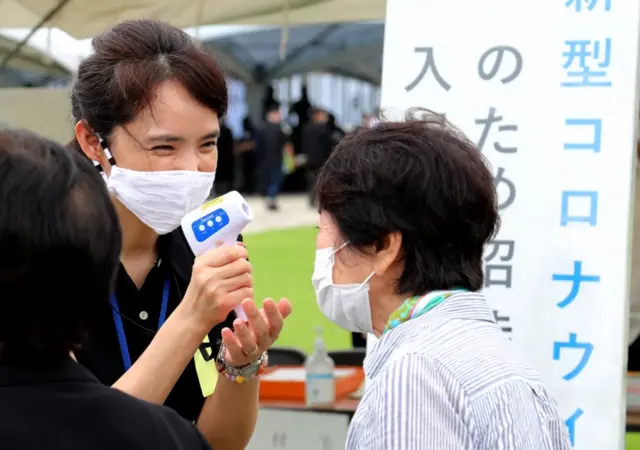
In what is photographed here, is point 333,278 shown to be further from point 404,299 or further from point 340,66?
point 340,66

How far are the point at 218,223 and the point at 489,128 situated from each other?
1.75 metres

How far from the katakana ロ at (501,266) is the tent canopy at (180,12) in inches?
84.4

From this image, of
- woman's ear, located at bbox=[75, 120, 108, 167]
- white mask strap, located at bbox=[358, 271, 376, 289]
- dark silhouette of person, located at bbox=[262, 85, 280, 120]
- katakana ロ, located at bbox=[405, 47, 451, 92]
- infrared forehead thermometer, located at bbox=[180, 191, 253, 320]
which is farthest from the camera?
dark silhouette of person, located at bbox=[262, 85, 280, 120]

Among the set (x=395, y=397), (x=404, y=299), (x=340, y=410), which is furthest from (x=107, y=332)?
(x=340, y=410)

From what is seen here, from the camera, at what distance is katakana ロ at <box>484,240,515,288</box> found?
3.40 meters

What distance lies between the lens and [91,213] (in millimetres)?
1275

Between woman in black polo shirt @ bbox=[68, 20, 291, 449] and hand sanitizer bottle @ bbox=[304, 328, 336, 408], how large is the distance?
1939mm

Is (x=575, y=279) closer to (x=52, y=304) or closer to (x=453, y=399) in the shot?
(x=453, y=399)

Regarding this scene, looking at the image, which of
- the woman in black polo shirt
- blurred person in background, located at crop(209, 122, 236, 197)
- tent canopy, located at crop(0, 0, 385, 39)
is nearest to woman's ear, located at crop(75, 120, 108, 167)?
the woman in black polo shirt

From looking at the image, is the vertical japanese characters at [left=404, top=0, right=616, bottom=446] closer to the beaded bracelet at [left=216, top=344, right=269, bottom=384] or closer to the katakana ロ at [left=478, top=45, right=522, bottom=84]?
the katakana ロ at [left=478, top=45, right=522, bottom=84]

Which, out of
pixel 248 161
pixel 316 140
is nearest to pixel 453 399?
pixel 316 140

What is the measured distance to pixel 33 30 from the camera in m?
5.27

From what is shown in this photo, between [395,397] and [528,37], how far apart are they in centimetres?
222

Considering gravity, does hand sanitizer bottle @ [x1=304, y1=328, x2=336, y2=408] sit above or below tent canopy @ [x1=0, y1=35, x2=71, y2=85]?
below
